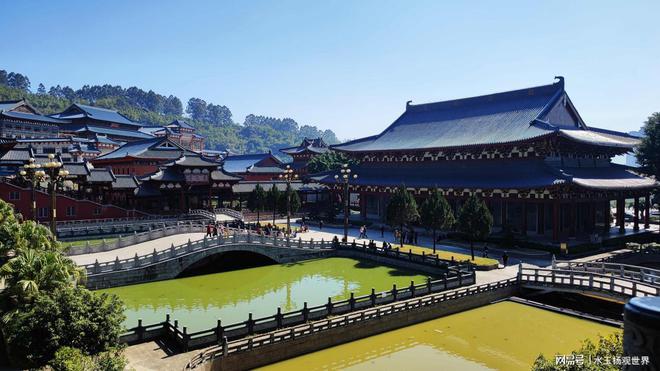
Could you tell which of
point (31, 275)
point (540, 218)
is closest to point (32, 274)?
point (31, 275)

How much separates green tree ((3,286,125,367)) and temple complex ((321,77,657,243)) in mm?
32934

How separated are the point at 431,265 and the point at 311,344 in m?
14.5

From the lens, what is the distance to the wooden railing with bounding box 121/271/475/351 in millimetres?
19234

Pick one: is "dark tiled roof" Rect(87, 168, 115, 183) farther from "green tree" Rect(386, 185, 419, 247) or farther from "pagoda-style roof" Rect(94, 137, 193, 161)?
"green tree" Rect(386, 185, 419, 247)

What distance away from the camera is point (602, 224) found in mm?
48531

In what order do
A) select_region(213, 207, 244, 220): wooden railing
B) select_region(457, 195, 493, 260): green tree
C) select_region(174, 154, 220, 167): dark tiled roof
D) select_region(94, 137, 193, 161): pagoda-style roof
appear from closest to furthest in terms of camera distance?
select_region(457, 195, 493, 260): green tree
select_region(213, 207, 244, 220): wooden railing
select_region(174, 154, 220, 167): dark tiled roof
select_region(94, 137, 193, 161): pagoda-style roof

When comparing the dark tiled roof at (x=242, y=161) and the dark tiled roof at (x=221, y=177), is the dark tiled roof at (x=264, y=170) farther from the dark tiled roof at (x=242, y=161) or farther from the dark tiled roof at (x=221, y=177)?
the dark tiled roof at (x=221, y=177)

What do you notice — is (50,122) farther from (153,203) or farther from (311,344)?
(311,344)

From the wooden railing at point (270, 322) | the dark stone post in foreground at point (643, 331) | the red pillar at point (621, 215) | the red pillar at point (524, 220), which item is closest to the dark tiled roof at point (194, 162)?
the wooden railing at point (270, 322)

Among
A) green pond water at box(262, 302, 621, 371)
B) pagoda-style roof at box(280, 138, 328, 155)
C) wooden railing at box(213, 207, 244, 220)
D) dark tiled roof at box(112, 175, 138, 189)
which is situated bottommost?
green pond water at box(262, 302, 621, 371)

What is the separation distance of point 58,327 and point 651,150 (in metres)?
56.6

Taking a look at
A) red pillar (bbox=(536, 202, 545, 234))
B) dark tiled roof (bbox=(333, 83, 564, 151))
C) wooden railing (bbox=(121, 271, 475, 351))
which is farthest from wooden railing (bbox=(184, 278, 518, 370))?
dark tiled roof (bbox=(333, 83, 564, 151))

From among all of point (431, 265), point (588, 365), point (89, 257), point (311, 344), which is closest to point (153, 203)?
point (89, 257)

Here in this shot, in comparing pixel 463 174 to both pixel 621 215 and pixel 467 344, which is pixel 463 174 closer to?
pixel 621 215
